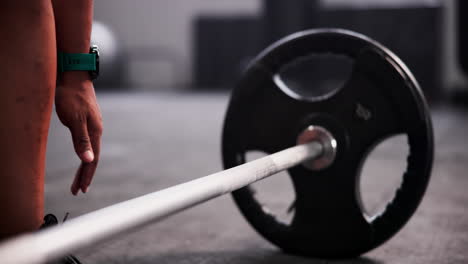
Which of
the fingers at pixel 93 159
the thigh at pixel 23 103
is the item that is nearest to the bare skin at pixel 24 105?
the thigh at pixel 23 103

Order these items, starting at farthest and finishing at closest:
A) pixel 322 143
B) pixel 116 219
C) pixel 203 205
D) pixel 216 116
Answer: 1. pixel 216 116
2. pixel 203 205
3. pixel 322 143
4. pixel 116 219

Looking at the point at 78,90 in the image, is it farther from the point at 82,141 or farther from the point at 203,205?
the point at 203,205

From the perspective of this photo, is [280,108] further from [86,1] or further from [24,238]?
[24,238]

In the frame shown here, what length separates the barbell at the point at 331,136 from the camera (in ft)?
3.79

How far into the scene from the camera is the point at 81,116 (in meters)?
0.88

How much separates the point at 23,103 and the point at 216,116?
3719 mm

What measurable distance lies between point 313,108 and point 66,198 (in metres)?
0.97

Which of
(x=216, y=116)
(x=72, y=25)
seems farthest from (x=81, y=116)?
(x=216, y=116)

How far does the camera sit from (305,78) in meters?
5.29

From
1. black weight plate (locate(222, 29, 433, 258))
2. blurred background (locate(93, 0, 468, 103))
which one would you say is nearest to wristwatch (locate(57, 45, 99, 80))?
black weight plate (locate(222, 29, 433, 258))

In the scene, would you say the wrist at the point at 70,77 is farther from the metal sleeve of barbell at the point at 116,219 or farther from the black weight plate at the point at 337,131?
the black weight plate at the point at 337,131

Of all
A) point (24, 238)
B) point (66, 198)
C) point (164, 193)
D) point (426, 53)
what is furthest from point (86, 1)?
point (426, 53)

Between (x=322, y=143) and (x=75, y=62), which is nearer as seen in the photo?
(x=75, y=62)

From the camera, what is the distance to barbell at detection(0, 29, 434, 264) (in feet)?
3.79
